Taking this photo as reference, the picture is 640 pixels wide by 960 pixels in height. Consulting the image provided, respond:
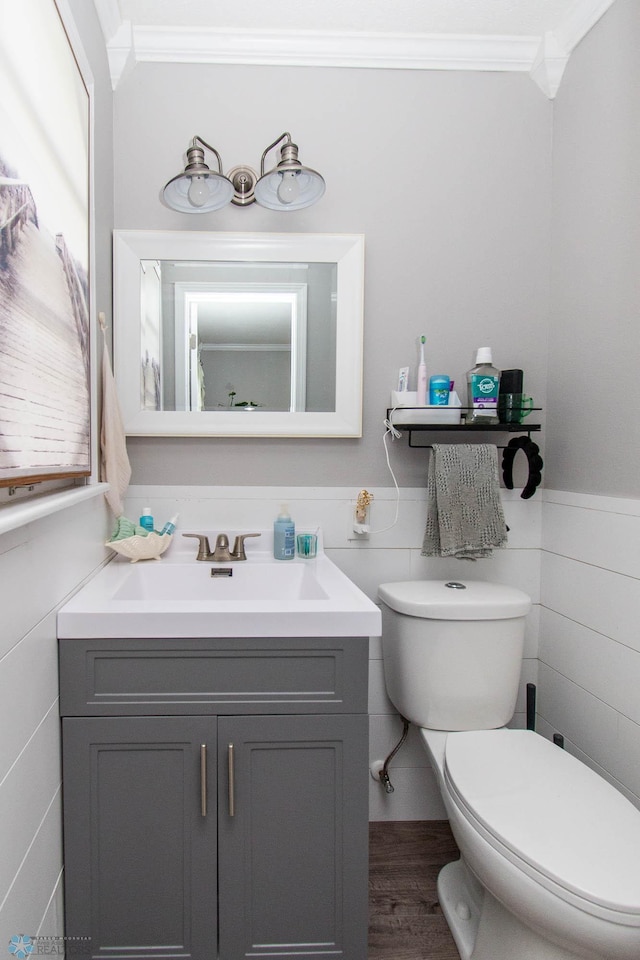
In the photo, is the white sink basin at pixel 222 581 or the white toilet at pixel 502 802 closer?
the white toilet at pixel 502 802

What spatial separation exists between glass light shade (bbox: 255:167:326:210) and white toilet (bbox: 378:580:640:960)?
113 centimetres

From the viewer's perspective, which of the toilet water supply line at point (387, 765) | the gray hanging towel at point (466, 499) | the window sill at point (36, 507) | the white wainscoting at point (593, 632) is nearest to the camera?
the window sill at point (36, 507)

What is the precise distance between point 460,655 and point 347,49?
1.78m

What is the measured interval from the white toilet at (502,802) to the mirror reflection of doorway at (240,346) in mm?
699

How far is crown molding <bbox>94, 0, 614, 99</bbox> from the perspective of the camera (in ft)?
5.08

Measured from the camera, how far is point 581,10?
147 centimetres

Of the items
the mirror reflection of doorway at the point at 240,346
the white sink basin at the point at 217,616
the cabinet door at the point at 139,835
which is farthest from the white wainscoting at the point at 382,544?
the cabinet door at the point at 139,835

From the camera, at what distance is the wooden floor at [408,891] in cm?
129

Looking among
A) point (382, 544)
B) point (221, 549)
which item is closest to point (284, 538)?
point (221, 549)

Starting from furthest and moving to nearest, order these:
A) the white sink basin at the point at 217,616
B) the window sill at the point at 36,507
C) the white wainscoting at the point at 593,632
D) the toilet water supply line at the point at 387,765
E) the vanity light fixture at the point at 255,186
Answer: the toilet water supply line at the point at 387,765, the vanity light fixture at the point at 255,186, the white wainscoting at the point at 593,632, the white sink basin at the point at 217,616, the window sill at the point at 36,507

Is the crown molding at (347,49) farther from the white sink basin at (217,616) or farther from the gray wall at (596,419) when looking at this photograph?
the white sink basin at (217,616)

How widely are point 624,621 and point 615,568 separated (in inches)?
5.1

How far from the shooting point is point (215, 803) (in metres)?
1.08

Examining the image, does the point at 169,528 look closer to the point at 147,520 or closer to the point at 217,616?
the point at 147,520
